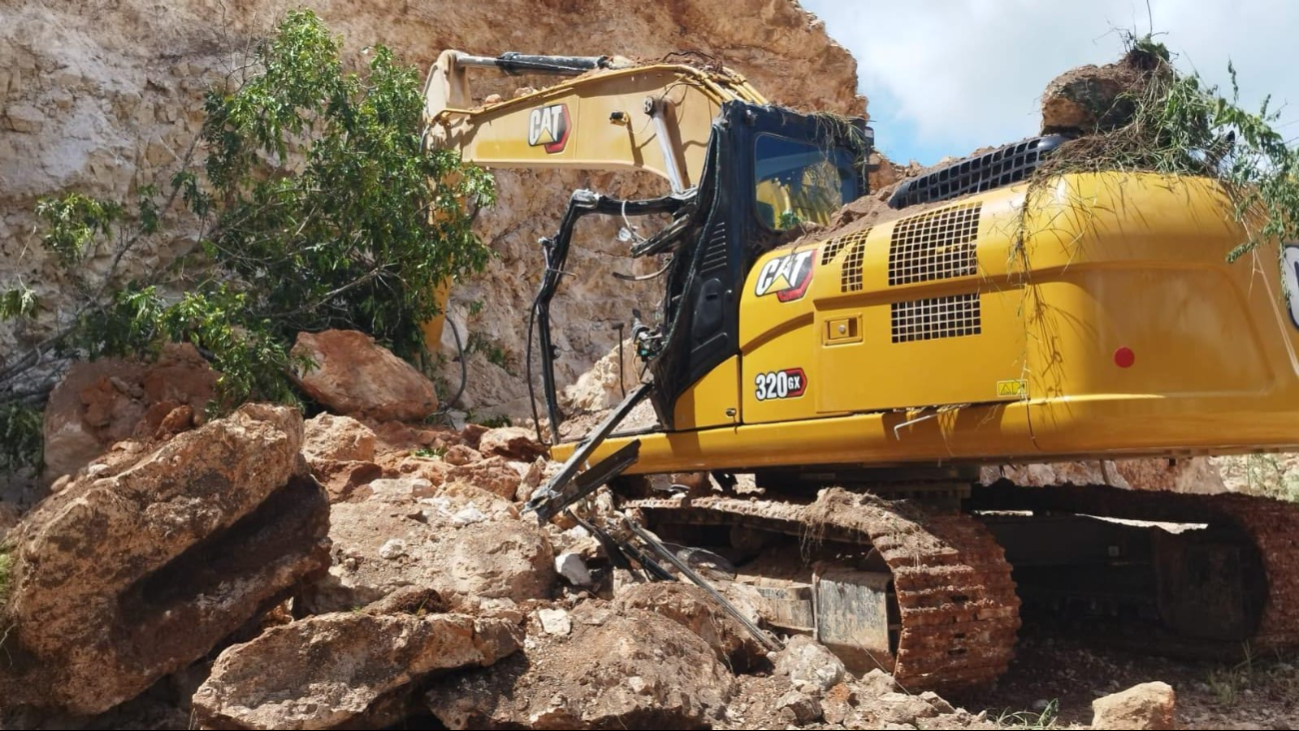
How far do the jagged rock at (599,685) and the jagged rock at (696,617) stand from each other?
301 mm

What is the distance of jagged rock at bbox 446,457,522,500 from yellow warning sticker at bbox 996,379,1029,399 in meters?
3.83

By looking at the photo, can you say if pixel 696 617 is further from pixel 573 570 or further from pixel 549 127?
pixel 549 127

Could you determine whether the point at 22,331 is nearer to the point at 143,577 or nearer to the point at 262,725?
the point at 143,577

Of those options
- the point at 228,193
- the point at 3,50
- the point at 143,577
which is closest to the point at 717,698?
the point at 143,577

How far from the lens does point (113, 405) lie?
30.4 ft

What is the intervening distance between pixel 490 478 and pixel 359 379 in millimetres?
2550

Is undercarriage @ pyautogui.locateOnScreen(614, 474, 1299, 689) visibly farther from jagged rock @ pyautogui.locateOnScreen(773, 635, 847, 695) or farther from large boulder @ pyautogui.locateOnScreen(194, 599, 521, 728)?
large boulder @ pyautogui.locateOnScreen(194, 599, 521, 728)

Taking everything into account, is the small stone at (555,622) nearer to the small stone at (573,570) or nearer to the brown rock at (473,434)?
the small stone at (573,570)

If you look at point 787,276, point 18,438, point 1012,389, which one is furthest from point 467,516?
point 18,438

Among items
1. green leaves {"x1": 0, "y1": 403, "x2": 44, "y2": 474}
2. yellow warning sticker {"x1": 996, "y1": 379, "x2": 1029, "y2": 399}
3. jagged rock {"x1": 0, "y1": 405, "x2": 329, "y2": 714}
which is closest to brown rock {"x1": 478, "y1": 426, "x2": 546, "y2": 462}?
green leaves {"x1": 0, "y1": 403, "x2": 44, "y2": 474}

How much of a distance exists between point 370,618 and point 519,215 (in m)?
11.3

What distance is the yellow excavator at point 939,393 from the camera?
16.1ft

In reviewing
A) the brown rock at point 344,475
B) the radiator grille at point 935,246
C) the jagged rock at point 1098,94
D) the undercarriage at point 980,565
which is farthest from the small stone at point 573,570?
the jagged rock at point 1098,94

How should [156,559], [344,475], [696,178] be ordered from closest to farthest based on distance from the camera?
[156,559] < [344,475] < [696,178]
